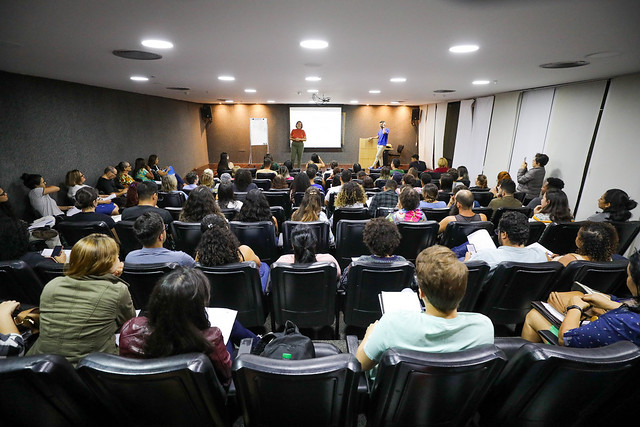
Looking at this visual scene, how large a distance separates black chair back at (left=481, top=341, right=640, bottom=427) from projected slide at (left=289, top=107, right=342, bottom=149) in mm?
13852

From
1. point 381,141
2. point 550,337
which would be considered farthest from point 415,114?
point 550,337

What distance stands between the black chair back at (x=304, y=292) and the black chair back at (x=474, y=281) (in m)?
1.02

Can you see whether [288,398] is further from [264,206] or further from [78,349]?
[264,206]

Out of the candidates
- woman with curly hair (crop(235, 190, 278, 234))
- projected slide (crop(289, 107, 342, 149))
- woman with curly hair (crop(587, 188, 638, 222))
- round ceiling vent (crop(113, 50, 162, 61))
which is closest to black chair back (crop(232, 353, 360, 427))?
woman with curly hair (crop(235, 190, 278, 234))

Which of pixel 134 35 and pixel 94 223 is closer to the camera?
pixel 134 35

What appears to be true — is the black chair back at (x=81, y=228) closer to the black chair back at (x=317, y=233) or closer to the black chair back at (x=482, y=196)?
the black chair back at (x=317, y=233)

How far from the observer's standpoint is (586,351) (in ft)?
4.32

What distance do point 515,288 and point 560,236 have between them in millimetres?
1659

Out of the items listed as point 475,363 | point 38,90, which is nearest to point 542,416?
point 475,363

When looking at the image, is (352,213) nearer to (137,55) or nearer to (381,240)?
(381,240)

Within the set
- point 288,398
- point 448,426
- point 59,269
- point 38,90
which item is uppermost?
point 38,90

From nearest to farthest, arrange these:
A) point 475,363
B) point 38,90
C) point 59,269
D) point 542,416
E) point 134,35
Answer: point 475,363 → point 542,416 → point 59,269 → point 134,35 → point 38,90

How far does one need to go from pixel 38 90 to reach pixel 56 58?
2606 mm

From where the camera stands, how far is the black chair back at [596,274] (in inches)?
90.4
